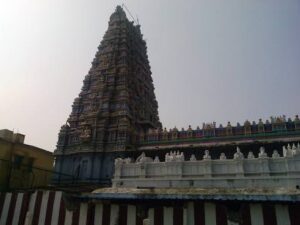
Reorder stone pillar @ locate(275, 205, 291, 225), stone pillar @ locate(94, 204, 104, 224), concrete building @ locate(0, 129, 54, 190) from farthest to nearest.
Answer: concrete building @ locate(0, 129, 54, 190), stone pillar @ locate(94, 204, 104, 224), stone pillar @ locate(275, 205, 291, 225)

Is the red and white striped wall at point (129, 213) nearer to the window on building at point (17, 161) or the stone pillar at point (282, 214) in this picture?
the stone pillar at point (282, 214)

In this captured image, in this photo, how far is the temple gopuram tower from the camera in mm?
29484

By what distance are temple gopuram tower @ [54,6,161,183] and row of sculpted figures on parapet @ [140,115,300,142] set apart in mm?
2836

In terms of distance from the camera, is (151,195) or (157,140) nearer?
(151,195)

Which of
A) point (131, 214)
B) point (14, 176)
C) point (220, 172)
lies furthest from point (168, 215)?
point (14, 176)

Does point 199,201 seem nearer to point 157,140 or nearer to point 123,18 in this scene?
point 157,140

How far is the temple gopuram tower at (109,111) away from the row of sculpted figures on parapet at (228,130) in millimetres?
2836

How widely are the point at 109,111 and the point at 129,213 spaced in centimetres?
2168

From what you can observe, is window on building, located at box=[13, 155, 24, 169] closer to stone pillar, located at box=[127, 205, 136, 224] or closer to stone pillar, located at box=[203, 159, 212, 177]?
stone pillar, located at box=[127, 205, 136, 224]

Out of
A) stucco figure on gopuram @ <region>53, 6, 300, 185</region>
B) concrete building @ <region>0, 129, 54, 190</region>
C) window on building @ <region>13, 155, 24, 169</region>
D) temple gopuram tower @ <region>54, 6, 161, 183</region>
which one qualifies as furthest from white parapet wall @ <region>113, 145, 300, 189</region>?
window on building @ <region>13, 155, 24, 169</region>

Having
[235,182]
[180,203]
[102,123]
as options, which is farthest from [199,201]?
[102,123]

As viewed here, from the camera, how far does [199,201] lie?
1048cm

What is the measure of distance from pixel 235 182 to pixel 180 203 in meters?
6.59

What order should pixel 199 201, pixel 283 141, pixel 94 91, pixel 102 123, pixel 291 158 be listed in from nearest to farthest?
pixel 199 201, pixel 291 158, pixel 283 141, pixel 102 123, pixel 94 91
